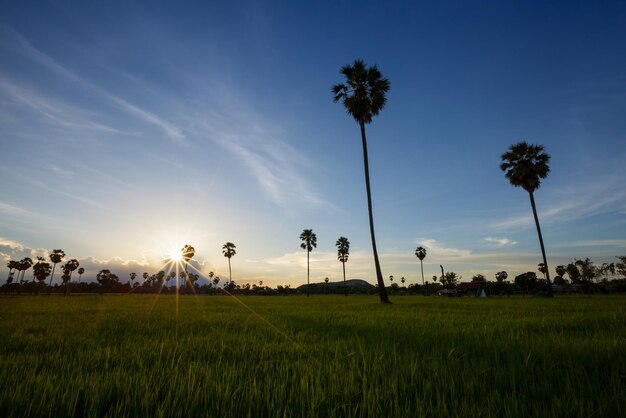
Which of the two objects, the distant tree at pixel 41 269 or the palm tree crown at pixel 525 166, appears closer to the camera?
the palm tree crown at pixel 525 166

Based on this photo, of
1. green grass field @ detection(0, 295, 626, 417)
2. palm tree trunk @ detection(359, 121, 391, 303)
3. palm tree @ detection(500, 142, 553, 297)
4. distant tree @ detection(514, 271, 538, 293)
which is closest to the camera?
green grass field @ detection(0, 295, 626, 417)

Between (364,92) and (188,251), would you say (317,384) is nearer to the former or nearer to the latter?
(364,92)

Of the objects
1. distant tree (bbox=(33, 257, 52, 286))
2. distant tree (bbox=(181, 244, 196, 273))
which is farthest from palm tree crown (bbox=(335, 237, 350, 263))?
distant tree (bbox=(33, 257, 52, 286))

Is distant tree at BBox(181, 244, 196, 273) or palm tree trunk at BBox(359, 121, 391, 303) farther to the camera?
distant tree at BBox(181, 244, 196, 273)

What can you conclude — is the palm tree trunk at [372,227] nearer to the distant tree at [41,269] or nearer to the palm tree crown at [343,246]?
the palm tree crown at [343,246]

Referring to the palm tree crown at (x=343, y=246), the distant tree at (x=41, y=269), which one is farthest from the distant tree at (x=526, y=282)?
the distant tree at (x=41, y=269)

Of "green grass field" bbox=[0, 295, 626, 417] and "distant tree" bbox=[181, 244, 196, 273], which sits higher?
"distant tree" bbox=[181, 244, 196, 273]

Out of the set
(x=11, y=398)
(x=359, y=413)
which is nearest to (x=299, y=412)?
(x=359, y=413)

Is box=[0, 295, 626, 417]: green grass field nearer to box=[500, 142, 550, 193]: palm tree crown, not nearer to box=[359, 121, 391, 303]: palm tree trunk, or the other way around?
box=[359, 121, 391, 303]: palm tree trunk

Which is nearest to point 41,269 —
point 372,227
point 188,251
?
point 188,251

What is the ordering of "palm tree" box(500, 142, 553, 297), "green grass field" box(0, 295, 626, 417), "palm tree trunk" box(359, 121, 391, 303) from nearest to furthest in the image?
"green grass field" box(0, 295, 626, 417) < "palm tree trunk" box(359, 121, 391, 303) < "palm tree" box(500, 142, 553, 297)

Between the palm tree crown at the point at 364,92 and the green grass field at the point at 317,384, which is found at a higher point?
the palm tree crown at the point at 364,92

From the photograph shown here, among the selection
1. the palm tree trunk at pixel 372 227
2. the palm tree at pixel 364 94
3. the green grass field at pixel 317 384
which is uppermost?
the palm tree at pixel 364 94

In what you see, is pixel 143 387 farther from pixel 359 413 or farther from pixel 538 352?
pixel 538 352
